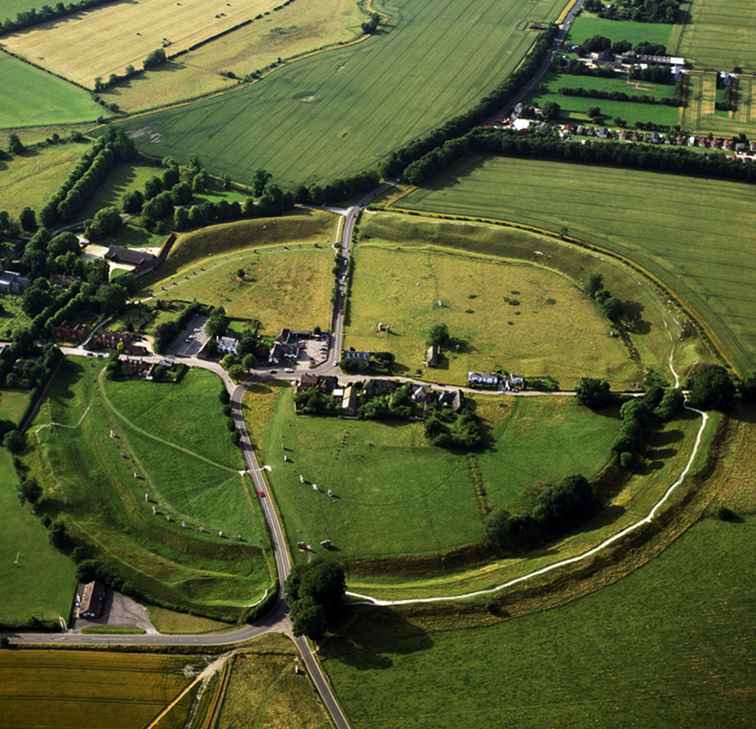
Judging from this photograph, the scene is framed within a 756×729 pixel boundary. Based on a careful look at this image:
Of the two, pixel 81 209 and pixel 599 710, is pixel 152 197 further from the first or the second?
pixel 599 710

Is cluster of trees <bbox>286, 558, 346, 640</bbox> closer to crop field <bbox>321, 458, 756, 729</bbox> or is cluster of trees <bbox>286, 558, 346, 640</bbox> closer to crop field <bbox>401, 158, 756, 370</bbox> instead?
crop field <bbox>321, 458, 756, 729</bbox>

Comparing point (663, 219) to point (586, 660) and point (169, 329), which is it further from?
point (586, 660)

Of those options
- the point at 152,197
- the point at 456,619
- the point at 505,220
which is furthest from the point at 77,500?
the point at 505,220

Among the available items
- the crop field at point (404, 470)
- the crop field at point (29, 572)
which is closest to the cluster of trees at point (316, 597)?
the crop field at point (404, 470)

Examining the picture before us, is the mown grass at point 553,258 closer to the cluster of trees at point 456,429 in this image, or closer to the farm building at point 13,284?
the cluster of trees at point 456,429

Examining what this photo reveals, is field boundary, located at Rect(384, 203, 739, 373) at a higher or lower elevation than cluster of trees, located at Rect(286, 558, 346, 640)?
higher

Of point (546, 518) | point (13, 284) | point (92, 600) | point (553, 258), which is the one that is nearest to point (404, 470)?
point (546, 518)

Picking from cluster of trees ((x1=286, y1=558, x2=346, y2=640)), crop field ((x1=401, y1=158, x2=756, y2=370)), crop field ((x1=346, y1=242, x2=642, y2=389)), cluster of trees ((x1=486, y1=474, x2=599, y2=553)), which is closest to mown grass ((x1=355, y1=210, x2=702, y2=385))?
crop field ((x1=346, y1=242, x2=642, y2=389))
